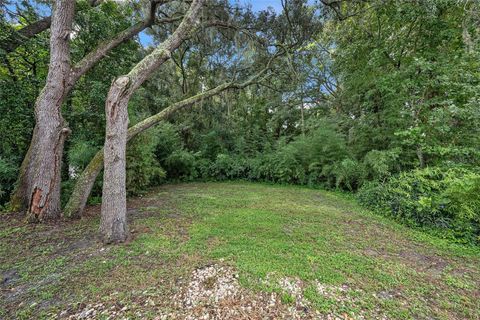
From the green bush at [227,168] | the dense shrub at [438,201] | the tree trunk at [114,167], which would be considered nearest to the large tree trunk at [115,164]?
the tree trunk at [114,167]

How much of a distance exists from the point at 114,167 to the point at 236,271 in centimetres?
188

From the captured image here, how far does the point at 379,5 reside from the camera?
194 inches

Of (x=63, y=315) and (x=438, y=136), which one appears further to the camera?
(x=438, y=136)

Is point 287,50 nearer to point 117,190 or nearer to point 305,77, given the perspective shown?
point 305,77

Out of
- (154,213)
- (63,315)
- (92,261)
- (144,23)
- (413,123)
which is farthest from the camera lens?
(413,123)

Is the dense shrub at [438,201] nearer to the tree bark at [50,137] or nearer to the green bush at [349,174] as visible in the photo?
the green bush at [349,174]

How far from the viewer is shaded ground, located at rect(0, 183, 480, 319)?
5.37ft

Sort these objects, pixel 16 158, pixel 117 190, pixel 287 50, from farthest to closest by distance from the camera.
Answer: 1. pixel 287 50
2. pixel 16 158
3. pixel 117 190

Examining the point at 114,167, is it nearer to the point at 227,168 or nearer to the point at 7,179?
the point at 7,179

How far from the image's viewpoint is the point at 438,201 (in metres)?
3.14

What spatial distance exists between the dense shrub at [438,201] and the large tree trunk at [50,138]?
572cm

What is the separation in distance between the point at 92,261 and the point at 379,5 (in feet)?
23.7

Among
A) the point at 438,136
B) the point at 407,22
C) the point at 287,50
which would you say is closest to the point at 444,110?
the point at 438,136

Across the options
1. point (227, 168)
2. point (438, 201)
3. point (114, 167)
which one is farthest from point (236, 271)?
point (227, 168)
